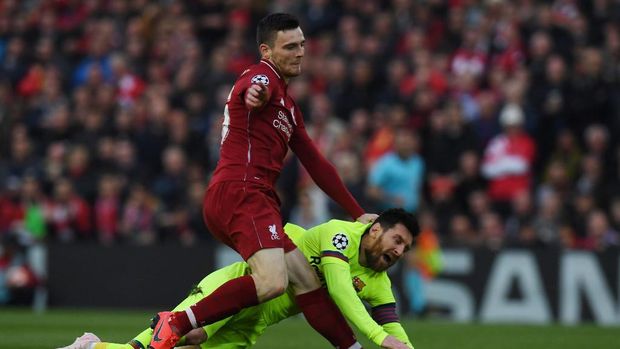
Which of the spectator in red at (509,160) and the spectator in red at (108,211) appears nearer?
the spectator in red at (509,160)

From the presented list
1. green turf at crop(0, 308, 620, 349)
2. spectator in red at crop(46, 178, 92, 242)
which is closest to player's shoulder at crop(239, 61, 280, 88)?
green turf at crop(0, 308, 620, 349)

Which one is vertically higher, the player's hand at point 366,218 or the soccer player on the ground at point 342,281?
the player's hand at point 366,218

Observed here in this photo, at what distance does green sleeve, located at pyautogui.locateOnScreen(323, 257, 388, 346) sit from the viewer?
785cm

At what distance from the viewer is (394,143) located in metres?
15.9

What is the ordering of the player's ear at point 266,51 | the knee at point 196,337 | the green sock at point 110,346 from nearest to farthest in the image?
the green sock at point 110,346
the knee at point 196,337
the player's ear at point 266,51

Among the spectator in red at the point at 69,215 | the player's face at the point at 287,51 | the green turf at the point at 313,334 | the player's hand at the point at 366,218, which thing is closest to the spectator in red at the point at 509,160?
the green turf at the point at 313,334

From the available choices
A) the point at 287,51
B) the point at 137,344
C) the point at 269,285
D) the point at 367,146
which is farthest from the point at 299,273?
the point at 367,146

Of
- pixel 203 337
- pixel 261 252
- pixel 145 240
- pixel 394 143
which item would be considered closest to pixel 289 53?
pixel 261 252

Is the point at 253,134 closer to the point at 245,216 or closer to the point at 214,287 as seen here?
the point at 245,216

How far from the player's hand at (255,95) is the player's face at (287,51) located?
47cm

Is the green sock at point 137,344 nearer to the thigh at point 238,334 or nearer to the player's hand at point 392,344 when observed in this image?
the thigh at point 238,334

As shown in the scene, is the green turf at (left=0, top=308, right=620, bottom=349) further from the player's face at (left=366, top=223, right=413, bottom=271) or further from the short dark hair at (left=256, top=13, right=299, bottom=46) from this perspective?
the short dark hair at (left=256, top=13, right=299, bottom=46)

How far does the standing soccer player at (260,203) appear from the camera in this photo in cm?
791

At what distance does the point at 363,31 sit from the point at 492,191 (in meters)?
3.87
